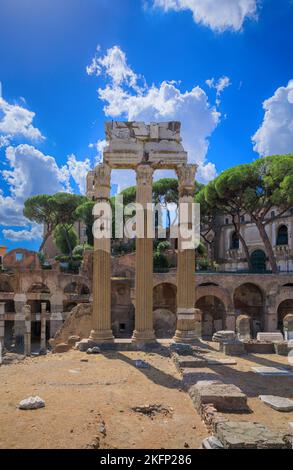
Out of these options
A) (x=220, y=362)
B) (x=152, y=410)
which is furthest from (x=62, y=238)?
(x=152, y=410)

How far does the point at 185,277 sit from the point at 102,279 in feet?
10.1

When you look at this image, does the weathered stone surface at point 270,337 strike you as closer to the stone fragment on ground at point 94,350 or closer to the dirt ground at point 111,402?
the dirt ground at point 111,402

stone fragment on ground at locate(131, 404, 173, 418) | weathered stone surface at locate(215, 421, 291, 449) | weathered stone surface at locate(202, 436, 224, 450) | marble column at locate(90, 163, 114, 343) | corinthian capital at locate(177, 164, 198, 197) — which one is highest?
corinthian capital at locate(177, 164, 198, 197)

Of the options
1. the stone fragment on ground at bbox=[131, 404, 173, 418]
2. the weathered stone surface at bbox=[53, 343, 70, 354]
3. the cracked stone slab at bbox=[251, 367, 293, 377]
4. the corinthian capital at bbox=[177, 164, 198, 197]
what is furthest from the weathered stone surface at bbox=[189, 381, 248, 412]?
the corinthian capital at bbox=[177, 164, 198, 197]

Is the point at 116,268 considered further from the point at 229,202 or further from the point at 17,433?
the point at 17,433

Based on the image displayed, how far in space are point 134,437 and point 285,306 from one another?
26.6 meters

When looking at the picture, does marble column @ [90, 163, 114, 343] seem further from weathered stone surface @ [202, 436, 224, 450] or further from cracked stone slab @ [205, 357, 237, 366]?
weathered stone surface @ [202, 436, 224, 450]

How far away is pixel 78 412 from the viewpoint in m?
6.38

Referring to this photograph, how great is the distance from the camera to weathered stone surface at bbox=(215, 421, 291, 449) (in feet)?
14.8

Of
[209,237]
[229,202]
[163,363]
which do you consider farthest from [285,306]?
[163,363]

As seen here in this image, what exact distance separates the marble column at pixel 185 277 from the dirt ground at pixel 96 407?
2.55 metres

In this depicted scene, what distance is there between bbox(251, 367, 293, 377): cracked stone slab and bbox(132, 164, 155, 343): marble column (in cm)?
432

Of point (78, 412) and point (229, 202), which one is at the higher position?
point (229, 202)

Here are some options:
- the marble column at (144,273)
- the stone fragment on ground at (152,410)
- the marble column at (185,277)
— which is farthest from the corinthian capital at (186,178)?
the stone fragment on ground at (152,410)
